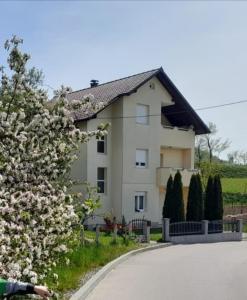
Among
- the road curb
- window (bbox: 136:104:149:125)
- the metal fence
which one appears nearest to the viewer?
the road curb

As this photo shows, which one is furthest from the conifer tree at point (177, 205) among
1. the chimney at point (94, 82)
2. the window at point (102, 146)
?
the chimney at point (94, 82)

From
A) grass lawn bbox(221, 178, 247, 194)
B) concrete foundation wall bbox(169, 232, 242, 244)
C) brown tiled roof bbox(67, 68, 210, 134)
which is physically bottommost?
concrete foundation wall bbox(169, 232, 242, 244)

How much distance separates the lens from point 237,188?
61812 millimetres

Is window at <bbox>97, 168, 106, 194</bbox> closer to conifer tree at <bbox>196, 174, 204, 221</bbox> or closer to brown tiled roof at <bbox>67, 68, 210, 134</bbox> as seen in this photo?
brown tiled roof at <bbox>67, 68, 210, 134</bbox>

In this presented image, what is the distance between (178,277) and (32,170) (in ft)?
23.2

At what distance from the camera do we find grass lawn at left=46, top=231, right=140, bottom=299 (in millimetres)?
10781

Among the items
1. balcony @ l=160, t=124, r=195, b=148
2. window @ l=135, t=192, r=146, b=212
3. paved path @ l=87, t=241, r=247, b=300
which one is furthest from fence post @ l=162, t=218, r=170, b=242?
balcony @ l=160, t=124, r=195, b=148

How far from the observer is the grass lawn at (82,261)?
35.4ft

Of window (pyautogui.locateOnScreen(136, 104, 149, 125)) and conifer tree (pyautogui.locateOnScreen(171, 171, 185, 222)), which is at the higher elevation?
window (pyautogui.locateOnScreen(136, 104, 149, 125))

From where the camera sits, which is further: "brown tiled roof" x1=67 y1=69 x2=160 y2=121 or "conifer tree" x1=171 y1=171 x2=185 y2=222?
"brown tiled roof" x1=67 y1=69 x2=160 y2=121

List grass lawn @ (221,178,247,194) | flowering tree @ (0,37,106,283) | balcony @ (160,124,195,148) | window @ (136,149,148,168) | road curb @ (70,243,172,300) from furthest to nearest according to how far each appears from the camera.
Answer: grass lawn @ (221,178,247,194) < balcony @ (160,124,195,148) < window @ (136,149,148,168) < road curb @ (70,243,172,300) < flowering tree @ (0,37,106,283)

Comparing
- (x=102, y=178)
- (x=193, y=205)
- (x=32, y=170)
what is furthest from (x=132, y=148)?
(x=32, y=170)

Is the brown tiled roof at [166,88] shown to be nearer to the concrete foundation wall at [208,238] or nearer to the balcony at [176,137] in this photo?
the balcony at [176,137]

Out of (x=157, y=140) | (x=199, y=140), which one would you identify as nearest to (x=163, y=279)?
(x=157, y=140)
